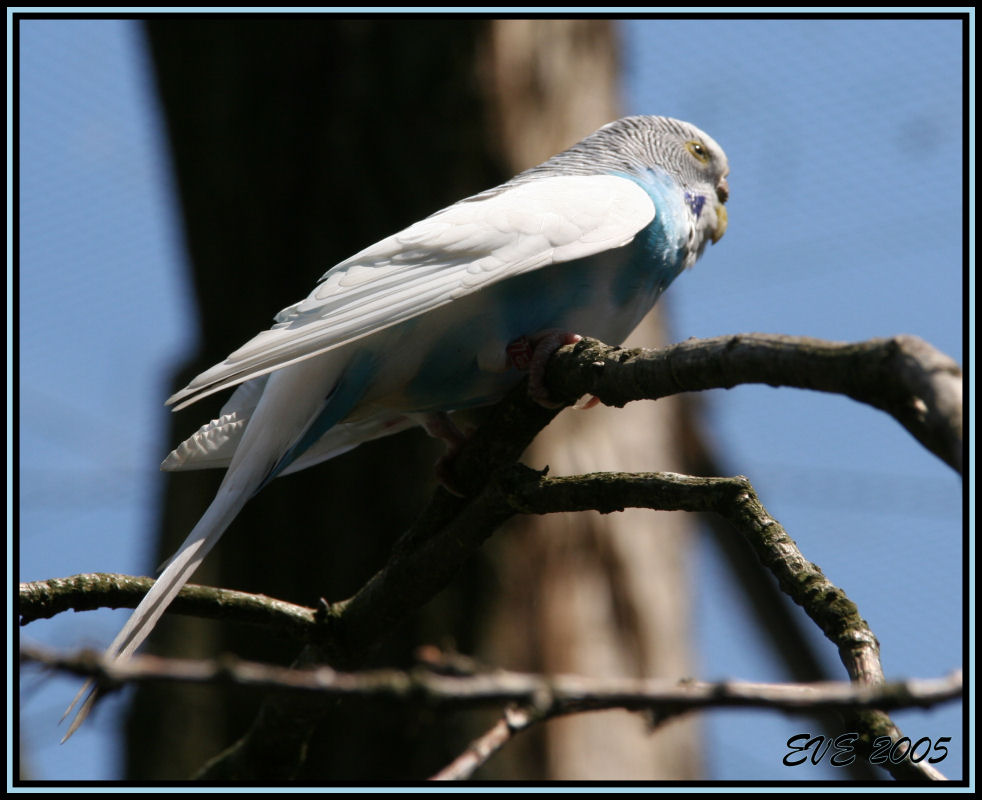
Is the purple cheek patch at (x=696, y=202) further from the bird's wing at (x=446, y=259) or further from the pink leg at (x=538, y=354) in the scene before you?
the pink leg at (x=538, y=354)

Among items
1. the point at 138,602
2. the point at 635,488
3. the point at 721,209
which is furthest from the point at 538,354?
the point at 721,209

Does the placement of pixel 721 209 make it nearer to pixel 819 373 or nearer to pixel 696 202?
pixel 696 202

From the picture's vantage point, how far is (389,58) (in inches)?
196

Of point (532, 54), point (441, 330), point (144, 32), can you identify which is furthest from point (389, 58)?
point (441, 330)

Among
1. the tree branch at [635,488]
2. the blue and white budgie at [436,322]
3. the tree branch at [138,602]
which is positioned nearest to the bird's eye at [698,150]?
the blue and white budgie at [436,322]

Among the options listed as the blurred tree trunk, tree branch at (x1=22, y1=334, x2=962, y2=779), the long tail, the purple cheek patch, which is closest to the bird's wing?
the long tail

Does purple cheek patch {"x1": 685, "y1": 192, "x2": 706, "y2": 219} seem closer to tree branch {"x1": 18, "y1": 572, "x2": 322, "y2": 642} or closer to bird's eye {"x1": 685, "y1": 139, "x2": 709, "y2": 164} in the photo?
bird's eye {"x1": 685, "y1": 139, "x2": 709, "y2": 164}

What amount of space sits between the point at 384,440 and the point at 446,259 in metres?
2.26

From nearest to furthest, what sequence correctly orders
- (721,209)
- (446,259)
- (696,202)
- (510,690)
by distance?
(510,690), (446,259), (696,202), (721,209)

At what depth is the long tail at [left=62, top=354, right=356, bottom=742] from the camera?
2.04m

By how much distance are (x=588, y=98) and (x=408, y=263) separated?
305cm

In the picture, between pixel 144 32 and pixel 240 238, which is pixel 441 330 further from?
pixel 144 32

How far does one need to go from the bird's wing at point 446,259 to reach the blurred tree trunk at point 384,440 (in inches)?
78.4

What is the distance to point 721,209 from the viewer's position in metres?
3.61
